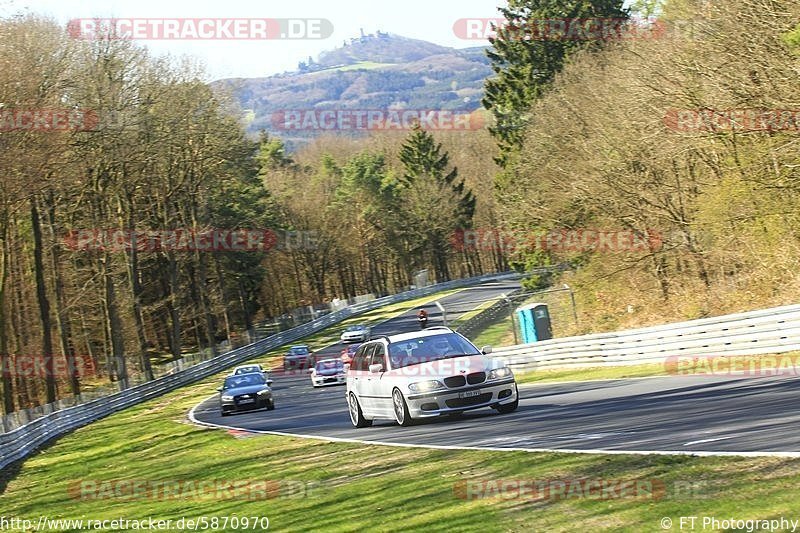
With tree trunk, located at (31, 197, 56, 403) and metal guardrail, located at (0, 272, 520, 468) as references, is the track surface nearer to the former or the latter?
metal guardrail, located at (0, 272, 520, 468)

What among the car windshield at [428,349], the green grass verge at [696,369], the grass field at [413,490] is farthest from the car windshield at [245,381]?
the car windshield at [428,349]

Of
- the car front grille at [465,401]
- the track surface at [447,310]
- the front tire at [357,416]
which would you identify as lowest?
the track surface at [447,310]

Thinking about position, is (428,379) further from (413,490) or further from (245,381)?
(245,381)

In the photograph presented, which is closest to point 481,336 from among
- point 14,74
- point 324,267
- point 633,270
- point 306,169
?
point 633,270

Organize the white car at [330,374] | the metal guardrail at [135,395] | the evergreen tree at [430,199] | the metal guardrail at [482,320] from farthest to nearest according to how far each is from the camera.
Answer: the evergreen tree at [430,199]
the metal guardrail at [482,320]
the white car at [330,374]
the metal guardrail at [135,395]

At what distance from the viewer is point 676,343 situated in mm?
25766

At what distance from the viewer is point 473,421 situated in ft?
59.3

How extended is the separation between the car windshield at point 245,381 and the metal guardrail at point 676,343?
26.7 ft

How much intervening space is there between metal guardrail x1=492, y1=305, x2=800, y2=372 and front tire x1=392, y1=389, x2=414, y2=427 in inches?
319

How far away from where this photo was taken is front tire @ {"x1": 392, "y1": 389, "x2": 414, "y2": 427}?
1842cm

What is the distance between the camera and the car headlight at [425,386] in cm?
1794

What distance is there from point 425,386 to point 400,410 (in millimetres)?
883

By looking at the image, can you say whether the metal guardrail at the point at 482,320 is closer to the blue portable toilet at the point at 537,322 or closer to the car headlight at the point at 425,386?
the blue portable toilet at the point at 537,322

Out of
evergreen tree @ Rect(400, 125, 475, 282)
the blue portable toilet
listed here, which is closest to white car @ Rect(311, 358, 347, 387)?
the blue portable toilet
